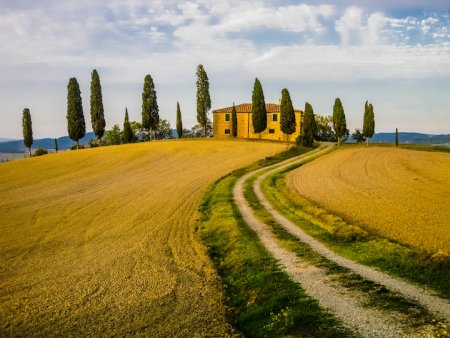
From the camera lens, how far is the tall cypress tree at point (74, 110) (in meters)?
79.1

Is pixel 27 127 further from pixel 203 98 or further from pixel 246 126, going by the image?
pixel 246 126

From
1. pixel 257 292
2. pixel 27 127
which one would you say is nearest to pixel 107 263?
pixel 257 292

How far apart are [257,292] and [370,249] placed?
547 cm

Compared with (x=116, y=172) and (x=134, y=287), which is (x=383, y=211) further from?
(x=116, y=172)

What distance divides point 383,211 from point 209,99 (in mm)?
74233

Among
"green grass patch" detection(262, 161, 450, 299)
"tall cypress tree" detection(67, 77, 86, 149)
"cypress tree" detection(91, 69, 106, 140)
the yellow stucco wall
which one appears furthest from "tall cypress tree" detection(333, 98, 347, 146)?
"green grass patch" detection(262, 161, 450, 299)

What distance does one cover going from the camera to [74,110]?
259ft


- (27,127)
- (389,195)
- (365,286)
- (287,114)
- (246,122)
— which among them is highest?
(27,127)

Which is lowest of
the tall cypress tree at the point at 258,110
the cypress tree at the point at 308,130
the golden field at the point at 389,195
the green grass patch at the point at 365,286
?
the golden field at the point at 389,195

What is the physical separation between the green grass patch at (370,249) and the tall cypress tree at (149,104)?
68.6 metres

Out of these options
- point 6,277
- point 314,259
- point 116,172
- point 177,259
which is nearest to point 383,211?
point 314,259

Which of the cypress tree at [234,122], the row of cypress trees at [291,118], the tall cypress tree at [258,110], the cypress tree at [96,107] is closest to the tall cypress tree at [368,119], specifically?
the row of cypress trees at [291,118]

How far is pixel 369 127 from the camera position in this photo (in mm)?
Result: 86938

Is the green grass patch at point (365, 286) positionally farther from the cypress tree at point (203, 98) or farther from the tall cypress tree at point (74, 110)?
the cypress tree at point (203, 98)
